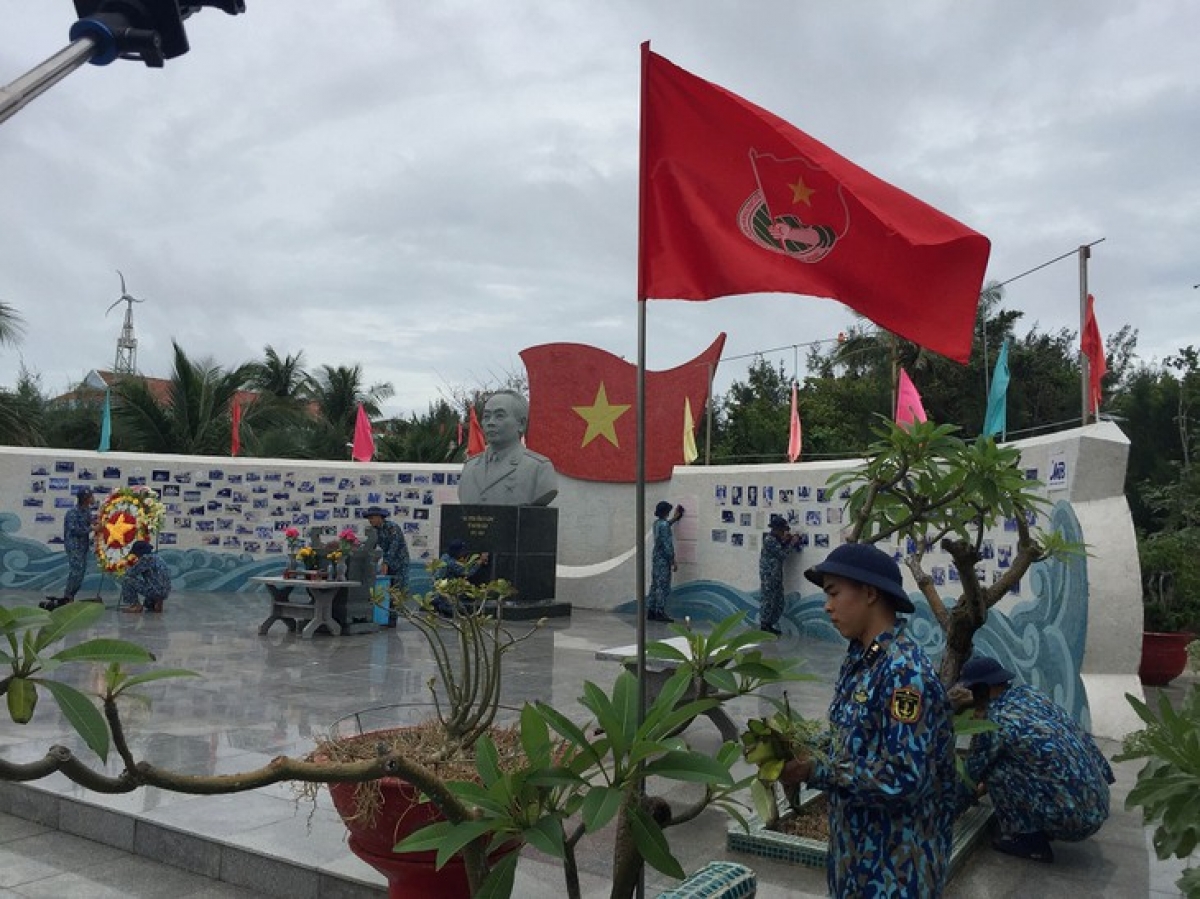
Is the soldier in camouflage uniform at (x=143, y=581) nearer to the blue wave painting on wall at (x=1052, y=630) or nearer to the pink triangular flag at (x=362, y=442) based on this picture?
the pink triangular flag at (x=362, y=442)

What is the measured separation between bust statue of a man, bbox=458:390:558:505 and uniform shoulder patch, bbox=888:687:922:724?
10.7 meters

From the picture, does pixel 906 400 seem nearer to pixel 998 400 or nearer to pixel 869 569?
pixel 998 400

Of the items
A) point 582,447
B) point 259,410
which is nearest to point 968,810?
point 582,447

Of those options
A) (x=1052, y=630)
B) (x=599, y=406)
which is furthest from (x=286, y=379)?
(x=1052, y=630)

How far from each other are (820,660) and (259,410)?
1843 cm

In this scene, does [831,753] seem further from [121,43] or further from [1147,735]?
[121,43]

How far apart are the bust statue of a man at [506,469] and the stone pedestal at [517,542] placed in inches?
12.7

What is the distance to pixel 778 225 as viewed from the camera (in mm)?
3447

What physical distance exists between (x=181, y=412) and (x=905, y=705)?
69.9 feet

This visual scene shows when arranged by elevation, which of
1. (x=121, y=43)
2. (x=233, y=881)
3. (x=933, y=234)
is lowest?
(x=233, y=881)

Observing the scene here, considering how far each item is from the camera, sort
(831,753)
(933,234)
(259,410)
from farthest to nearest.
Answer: (259,410) < (933,234) < (831,753)

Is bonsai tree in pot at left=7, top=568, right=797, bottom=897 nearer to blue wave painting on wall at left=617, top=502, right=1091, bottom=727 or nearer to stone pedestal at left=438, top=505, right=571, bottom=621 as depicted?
blue wave painting on wall at left=617, top=502, right=1091, bottom=727

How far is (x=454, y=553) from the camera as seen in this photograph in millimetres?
12016

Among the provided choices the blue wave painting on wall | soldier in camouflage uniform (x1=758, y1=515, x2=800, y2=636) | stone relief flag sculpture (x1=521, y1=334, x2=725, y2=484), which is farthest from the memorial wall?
stone relief flag sculpture (x1=521, y1=334, x2=725, y2=484)
